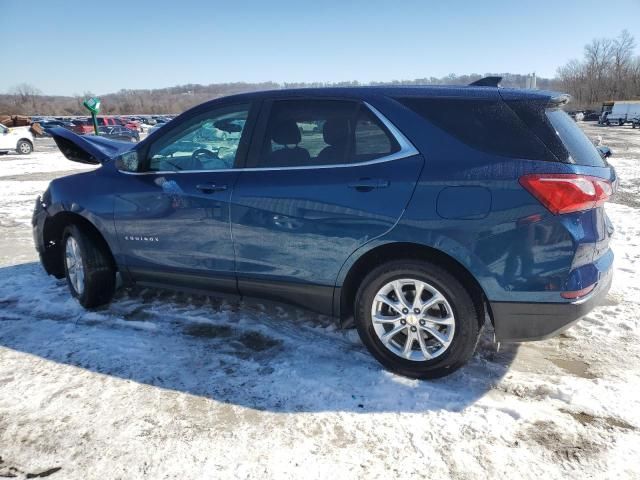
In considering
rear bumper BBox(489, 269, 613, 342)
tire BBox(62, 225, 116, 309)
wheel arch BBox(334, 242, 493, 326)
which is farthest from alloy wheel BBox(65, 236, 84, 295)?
rear bumper BBox(489, 269, 613, 342)

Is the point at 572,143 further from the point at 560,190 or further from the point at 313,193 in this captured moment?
the point at 313,193

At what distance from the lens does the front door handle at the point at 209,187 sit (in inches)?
128

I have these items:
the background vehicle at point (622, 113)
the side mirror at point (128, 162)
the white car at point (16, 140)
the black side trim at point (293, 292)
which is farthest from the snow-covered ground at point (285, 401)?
the background vehicle at point (622, 113)

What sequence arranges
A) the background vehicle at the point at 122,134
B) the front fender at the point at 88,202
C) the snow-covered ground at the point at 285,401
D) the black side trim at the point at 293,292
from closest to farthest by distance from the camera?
1. the snow-covered ground at the point at 285,401
2. the black side trim at the point at 293,292
3. the front fender at the point at 88,202
4. the background vehicle at the point at 122,134

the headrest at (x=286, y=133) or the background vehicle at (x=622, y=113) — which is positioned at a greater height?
the background vehicle at (x=622, y=113)

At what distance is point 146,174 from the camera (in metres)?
3.65

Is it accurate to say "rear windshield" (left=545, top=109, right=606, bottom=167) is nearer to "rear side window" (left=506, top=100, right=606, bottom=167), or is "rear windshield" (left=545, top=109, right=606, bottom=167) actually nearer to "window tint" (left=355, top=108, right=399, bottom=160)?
"rear side window" (left=506, top=100, right=606, bottom=167)

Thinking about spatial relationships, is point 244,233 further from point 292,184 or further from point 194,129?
point 194,129

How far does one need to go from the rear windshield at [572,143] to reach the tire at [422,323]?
0.92 meters

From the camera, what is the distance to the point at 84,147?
429cm

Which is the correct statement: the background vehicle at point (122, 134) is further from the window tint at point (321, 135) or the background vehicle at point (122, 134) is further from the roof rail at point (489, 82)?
the roof rail at point (489, 82)

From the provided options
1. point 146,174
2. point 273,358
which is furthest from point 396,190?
point 146,174

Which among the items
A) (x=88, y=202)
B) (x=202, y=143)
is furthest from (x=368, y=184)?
(x=88, y=202)

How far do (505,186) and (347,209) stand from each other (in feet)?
2.93
